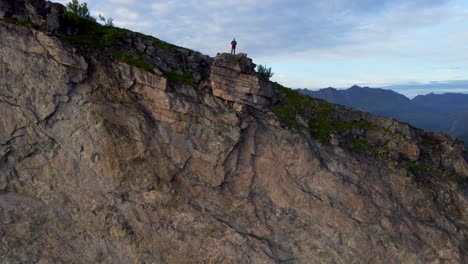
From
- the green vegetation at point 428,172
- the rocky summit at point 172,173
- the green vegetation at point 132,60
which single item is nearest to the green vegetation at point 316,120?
the rocky summit at point 172,173

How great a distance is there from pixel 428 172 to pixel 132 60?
83.4ft

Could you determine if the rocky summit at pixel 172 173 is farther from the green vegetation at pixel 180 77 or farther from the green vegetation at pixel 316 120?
the green vegetation at pixel 316 120

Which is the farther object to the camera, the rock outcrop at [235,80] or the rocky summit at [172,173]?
the rock outcrop at [235,80]

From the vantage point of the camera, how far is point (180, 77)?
27.1 metres

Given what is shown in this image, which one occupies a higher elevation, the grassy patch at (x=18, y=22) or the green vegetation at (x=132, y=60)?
the grassy patch at (x=18, y=22)

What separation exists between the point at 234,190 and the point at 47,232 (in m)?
14.3

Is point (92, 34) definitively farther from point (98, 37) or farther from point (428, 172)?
point (428, 172)

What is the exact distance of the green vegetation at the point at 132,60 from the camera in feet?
86.3

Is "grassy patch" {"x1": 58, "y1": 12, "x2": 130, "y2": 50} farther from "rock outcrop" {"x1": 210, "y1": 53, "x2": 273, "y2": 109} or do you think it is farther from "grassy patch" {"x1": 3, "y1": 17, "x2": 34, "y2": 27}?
"rock outcrop" {"x1": 210, "y1": 53, "x2": 273, "y2": 109}

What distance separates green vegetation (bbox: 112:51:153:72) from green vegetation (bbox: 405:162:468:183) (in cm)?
2205

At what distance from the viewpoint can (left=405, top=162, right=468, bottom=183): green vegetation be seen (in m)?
28.2

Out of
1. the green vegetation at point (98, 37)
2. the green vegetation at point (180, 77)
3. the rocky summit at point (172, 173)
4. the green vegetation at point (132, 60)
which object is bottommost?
the rocky summit at point (172, 173)

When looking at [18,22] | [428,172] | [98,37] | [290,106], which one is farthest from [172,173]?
[428,172]

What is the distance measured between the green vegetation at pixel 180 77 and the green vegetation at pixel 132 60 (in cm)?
156
